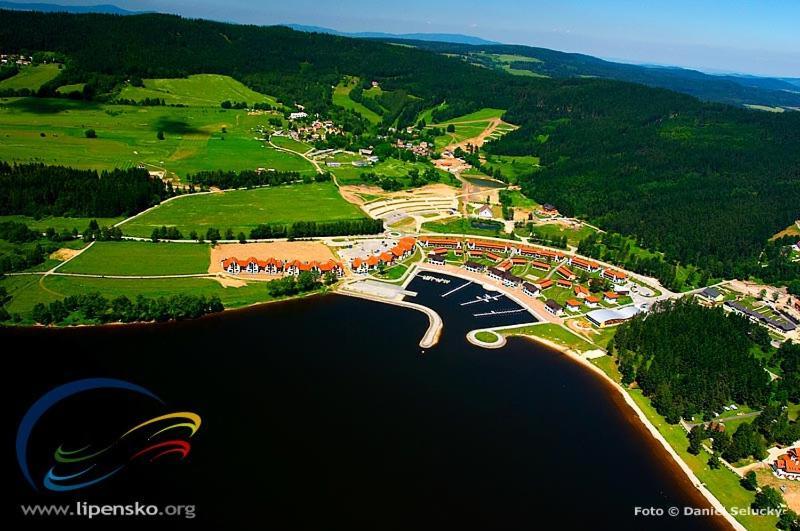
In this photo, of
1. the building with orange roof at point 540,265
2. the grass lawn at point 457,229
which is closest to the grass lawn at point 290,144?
the grass lawn at point 457,229

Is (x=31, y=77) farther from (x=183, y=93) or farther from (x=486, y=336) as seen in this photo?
(x=486, y=336)

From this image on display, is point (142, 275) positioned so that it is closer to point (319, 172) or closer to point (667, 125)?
point (319, 172)

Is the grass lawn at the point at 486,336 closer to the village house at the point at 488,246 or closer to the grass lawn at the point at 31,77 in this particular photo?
the village house at the point at 488,246

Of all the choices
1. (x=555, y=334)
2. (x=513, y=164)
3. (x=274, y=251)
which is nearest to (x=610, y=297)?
(x=555, y=334)

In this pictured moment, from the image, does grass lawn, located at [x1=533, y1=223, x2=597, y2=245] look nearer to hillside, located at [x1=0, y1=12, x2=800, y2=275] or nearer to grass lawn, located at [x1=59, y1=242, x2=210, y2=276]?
hillside, located at [x1=0, y1=12, x2=800, y2=275]

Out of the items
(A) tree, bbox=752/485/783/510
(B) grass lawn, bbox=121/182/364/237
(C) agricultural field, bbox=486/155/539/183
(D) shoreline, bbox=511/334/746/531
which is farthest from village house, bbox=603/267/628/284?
(C) agricultural field, bbox=486/155/539/183

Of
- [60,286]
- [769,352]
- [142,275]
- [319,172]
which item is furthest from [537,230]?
[60,286]
